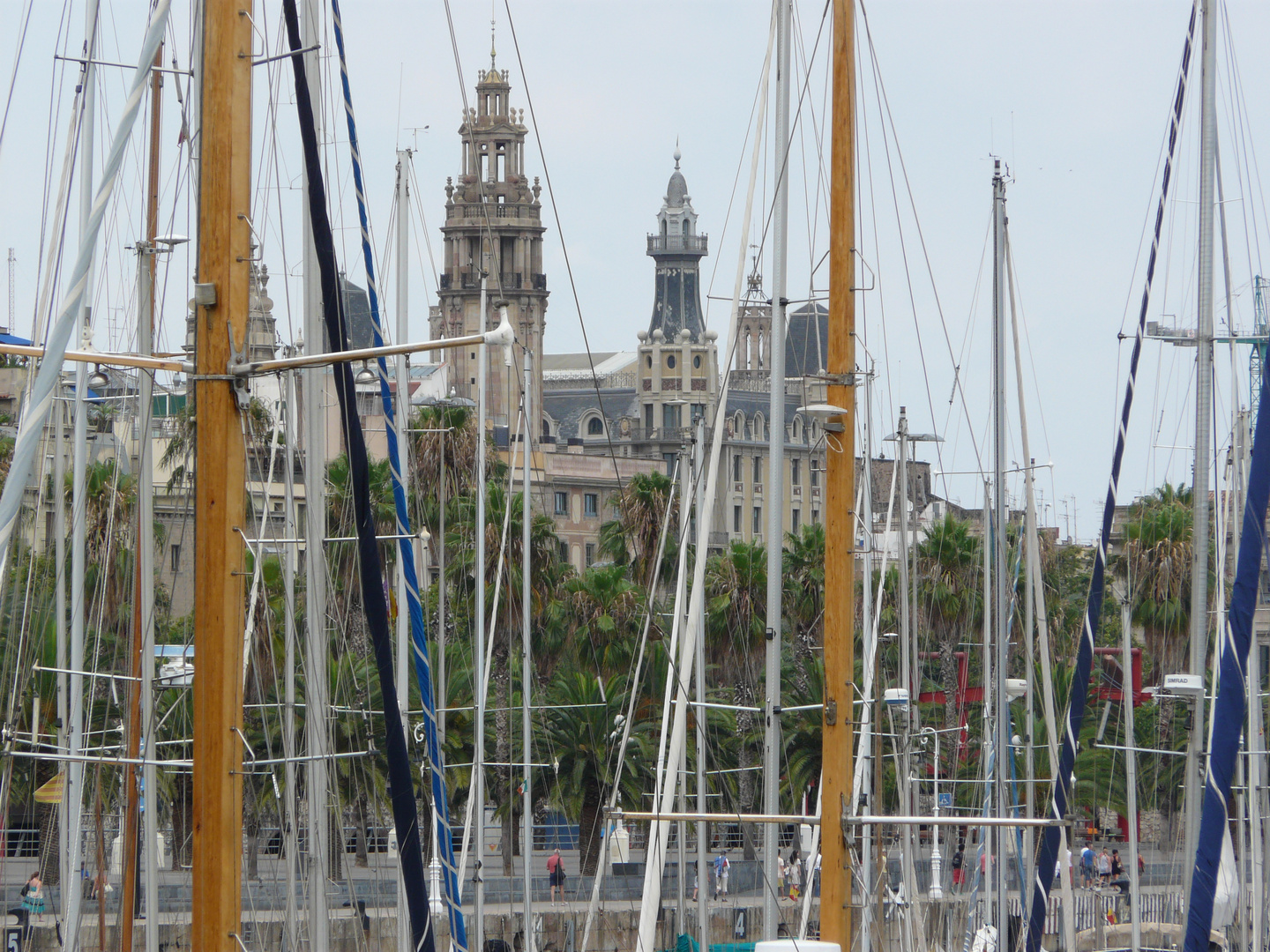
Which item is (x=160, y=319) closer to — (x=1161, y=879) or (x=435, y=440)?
(x=1161, y=879)

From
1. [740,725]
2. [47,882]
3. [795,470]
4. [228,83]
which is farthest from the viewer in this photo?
[795,470]

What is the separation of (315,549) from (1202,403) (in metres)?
7.47

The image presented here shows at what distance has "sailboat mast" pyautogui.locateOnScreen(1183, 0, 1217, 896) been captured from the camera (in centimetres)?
1555

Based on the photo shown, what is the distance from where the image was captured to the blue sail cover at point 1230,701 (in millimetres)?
11586

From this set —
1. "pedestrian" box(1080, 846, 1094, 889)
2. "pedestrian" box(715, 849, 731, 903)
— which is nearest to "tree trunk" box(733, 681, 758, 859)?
"pedestrian" box(715, 849, 731, 903)

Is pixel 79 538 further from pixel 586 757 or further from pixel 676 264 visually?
pixel 676 264

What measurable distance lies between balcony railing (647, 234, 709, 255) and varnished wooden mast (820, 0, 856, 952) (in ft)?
451

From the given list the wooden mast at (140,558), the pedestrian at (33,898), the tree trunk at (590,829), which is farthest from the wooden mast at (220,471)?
the tree trunk at (590,829)

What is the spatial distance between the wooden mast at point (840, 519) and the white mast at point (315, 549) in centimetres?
434

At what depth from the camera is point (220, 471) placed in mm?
7520

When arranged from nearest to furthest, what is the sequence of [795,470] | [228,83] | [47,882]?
[228,83], [47,882], [795,470]

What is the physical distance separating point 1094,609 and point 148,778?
8132 millimetres

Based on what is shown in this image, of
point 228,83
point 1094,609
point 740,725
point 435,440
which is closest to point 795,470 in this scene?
point 435,440

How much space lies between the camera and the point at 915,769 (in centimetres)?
2641
